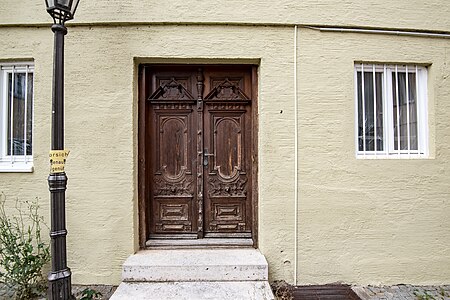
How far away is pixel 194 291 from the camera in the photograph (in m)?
3.37

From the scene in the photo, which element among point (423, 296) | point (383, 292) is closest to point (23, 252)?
point (383, 292)

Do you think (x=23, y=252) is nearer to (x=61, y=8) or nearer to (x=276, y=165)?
(x=61, y=8)

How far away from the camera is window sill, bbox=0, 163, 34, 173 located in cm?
386

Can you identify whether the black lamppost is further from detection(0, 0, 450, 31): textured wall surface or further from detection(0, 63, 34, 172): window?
detection(0, 63, 34, 172): window

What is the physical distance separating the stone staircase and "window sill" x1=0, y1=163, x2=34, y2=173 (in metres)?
1.73

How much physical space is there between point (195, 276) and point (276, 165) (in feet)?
5.50

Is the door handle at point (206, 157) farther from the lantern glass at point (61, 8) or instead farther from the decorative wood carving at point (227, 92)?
the lantern glass at point (61, 8)

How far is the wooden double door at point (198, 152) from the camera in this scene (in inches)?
164

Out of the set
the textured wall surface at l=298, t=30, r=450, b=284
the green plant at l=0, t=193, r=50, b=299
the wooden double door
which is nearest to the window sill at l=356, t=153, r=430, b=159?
the textured wall surface at l=298, t=30, r=450, b=284

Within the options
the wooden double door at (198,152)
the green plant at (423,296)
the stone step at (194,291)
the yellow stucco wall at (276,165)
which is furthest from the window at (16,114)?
the green plant at (423,296)

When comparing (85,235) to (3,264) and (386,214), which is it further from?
(386,214)

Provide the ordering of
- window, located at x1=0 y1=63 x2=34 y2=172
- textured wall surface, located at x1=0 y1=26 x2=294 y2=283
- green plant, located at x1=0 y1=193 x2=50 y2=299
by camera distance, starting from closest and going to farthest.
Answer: green plant, located at x1=0 y1=193 x2=50 y2=299, textured wall surface, located at x1=0 y1=26 x2=294 y2=283, window, located at x1=0 y1=63 x2=34 y2=172

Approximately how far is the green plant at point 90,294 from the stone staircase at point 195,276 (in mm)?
290

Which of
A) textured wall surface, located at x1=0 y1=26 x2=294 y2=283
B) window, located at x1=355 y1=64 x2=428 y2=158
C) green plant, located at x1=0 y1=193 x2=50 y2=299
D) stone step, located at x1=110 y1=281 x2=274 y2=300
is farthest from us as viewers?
window, located at x1=355 y1=64 x2=428 y2=158
